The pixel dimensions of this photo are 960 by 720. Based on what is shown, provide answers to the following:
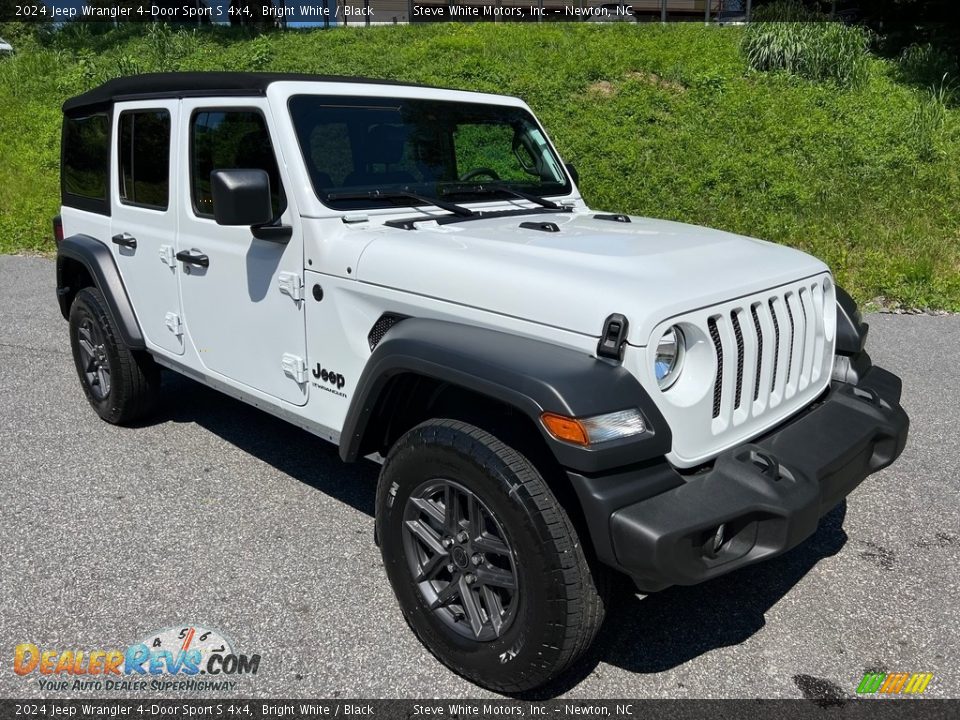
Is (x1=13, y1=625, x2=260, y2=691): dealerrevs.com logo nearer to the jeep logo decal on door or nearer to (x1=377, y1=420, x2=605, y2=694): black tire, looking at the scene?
(x1=377, y1=420, x2=605, y2=694): black tire

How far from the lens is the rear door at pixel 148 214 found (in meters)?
3.94

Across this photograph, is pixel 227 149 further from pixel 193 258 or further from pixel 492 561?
pixel 492 561

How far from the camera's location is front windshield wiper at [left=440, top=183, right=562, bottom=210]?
3.65 metres

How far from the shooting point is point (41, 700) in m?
2.60

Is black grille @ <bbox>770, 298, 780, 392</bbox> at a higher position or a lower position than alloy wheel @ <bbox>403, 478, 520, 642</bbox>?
higher

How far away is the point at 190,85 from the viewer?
3768 mm

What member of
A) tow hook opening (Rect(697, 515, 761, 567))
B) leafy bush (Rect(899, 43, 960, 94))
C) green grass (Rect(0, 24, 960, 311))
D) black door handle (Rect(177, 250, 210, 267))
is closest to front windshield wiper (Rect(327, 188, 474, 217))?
black door handle (Rect(177, 250, 210, 267))

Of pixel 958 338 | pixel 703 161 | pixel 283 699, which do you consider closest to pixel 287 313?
pixel 283 699

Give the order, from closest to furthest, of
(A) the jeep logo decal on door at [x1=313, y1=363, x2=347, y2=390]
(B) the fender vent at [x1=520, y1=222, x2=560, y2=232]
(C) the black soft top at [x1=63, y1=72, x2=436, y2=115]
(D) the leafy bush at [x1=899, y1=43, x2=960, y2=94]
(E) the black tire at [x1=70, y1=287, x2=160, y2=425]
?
(A) the jeep logo decal on door at [x1=313, y1=363, x2=347, y2=390], (B) the fender vent at [x1=520, y1=222, x2=560, y2=232], (C) the black soft top at [x1=63, y1=72, x2=436, y2=115], (E) the black tire at [x1=70, y1=287, x2=160, y2=425], (D) the leafy bush at [x1=899, y1=43, x2=960, y2=94]

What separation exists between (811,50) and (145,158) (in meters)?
11.6

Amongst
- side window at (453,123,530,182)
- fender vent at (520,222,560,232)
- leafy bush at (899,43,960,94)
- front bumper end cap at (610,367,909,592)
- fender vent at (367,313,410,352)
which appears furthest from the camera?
leafy bush at (899,43,960,94)

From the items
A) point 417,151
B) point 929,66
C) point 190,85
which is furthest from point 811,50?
point 190,85

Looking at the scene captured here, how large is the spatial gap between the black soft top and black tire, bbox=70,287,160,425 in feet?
3.63

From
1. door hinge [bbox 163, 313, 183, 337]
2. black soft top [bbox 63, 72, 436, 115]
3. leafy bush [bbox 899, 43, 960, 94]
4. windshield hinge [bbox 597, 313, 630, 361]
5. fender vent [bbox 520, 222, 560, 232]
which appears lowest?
door hinge [bbox 163, 313, 183, 337]
